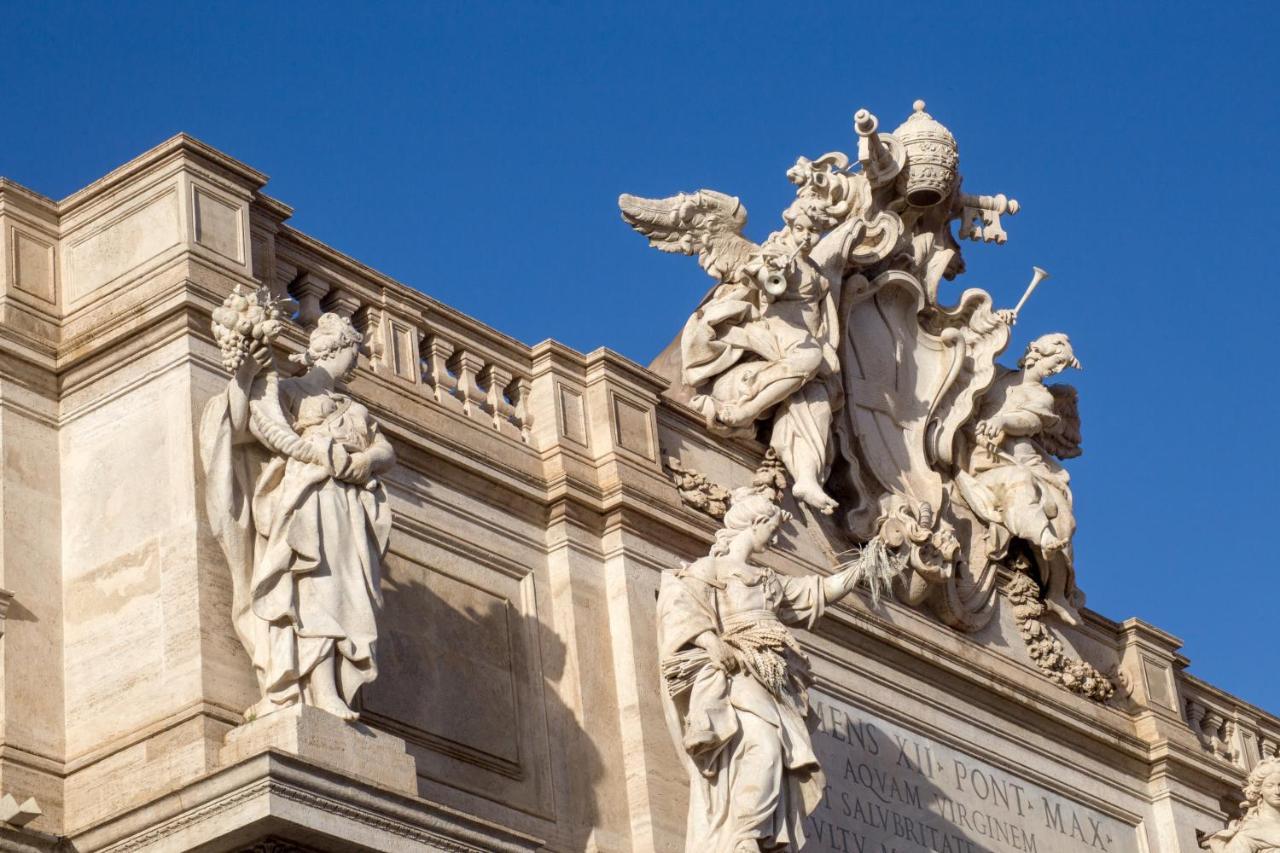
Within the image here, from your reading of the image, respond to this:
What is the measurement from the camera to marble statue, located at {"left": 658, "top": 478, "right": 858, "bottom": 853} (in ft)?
53.4

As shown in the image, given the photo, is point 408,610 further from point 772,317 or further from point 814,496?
point 772,317

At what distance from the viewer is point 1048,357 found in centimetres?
2200

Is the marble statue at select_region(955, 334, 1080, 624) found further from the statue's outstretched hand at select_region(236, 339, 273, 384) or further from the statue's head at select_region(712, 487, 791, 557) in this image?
the statue's outstretched hand at select_region(236, 339, 273, 384)

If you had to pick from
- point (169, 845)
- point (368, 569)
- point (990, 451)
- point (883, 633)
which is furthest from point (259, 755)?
point (990, 451)

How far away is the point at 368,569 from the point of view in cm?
1539

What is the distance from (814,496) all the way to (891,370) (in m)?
2.03

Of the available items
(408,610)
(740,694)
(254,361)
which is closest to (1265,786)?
(740,694)

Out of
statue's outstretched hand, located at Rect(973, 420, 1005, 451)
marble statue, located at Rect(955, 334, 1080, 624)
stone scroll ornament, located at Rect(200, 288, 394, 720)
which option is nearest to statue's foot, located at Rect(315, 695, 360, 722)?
stone scroll ornament, located at Rect(200, 288, 394, 720)

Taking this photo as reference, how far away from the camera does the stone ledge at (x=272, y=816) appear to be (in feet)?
46.1

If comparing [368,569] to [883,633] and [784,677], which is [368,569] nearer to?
[784,677]

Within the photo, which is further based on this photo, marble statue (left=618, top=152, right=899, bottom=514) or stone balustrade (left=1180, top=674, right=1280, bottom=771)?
stone balustrade (left=1180, top=674, right=1280, bottom=771)

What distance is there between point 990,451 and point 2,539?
820cm

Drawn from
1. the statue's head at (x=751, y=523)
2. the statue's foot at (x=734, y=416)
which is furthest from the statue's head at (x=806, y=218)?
the statue's head at (x=751, y=523)

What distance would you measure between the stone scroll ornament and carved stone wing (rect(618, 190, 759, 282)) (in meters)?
4.56
